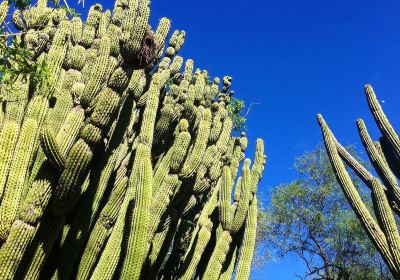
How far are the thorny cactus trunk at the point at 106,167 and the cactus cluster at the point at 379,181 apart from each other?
3.95 feet

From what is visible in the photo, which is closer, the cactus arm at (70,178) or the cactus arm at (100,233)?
the cactus arm at (70,178)

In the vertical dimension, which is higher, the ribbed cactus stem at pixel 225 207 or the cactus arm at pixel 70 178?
the ribbed cactus stem at pixel 225 207

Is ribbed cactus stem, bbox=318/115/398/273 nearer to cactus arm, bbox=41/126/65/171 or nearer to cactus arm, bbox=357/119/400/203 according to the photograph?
cactus arm, bbox=357/119/400/203

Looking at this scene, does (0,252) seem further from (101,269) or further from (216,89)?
(216,89)

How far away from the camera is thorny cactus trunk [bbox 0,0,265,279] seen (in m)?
4.19

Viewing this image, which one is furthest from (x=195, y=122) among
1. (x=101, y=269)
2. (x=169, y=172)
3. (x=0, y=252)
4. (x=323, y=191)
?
(x=323, y=191)

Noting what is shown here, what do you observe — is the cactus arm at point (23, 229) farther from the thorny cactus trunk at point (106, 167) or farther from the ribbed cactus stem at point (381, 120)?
the ribbed cactus stem at point (381, 120)

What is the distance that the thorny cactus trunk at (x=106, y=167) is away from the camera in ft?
13.8

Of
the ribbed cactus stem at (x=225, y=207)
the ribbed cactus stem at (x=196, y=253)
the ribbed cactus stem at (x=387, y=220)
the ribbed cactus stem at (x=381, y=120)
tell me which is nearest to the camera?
the ribbed cactus stem at (x=387, y=220)

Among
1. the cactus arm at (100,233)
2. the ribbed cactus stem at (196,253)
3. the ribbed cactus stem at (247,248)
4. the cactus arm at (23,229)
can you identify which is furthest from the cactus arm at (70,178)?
the ribbed cactus stem at (247,248)


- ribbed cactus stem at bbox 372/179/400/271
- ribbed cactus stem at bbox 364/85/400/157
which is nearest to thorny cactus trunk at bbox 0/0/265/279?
ribbed cactus stem at bbox 372/179/400/271

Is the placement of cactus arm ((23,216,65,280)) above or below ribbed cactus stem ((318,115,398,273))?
below

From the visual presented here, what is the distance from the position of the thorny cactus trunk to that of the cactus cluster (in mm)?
1203

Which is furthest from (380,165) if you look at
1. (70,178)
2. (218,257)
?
(70,178)
